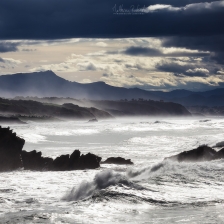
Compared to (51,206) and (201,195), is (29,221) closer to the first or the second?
(51,206)

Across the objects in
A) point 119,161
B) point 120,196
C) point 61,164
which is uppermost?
point 119,161

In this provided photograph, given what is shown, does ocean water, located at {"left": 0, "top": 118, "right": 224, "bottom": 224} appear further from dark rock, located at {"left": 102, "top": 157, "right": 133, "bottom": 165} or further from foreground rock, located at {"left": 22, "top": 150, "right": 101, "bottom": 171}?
dark rock, located at {"left": 102, "top": 157, "right": 133, "bottom": 165}

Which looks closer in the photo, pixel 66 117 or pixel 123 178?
pixel 123 178

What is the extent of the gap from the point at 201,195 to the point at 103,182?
4.26m

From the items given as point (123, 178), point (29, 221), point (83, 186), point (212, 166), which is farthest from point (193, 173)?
point (29, 221)

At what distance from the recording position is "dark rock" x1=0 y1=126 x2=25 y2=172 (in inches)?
1164

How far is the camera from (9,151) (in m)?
30.0

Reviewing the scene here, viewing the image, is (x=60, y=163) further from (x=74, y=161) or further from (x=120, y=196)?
(x=120, y=196)

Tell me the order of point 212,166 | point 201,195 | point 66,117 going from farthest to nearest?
point 66,117
point 212,166
point 201,195

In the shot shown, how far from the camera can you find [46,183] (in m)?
24.2

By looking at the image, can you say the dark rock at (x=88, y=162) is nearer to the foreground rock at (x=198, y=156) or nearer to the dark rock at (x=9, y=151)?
the dark rock at (x=9, y=151)

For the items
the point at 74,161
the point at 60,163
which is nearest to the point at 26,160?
the point at 60,163

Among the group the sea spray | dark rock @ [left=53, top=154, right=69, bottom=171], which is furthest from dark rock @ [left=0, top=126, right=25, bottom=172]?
the sea spray

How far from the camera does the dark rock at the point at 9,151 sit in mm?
29562
